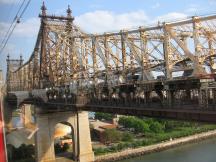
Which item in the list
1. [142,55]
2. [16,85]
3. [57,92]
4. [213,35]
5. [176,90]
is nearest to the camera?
[176,90]

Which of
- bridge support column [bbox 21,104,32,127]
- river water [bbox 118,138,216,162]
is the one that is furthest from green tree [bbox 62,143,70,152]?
river water [bbox 118,138,216,162]

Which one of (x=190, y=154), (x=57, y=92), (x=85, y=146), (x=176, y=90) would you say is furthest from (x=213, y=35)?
(x=190, y=154)

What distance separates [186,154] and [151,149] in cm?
343

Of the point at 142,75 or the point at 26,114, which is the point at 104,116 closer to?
the point at 26,114

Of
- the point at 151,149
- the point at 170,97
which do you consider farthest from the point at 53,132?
the point at 170,97

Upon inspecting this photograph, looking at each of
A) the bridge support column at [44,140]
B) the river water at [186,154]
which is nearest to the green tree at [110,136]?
the river water at [186,154]

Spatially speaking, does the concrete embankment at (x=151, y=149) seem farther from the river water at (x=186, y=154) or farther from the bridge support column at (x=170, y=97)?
the bridge support column at (x=170, y=97)

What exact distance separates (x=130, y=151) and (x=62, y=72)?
1054 centimetres

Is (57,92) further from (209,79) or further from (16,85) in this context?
(16,85)

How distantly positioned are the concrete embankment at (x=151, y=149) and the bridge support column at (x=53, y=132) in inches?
68.4

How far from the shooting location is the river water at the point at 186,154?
2909cm

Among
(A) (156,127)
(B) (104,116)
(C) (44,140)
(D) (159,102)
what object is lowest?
(A) (156,127)

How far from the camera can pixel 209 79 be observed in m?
10.6

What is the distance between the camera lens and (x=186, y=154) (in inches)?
1242
